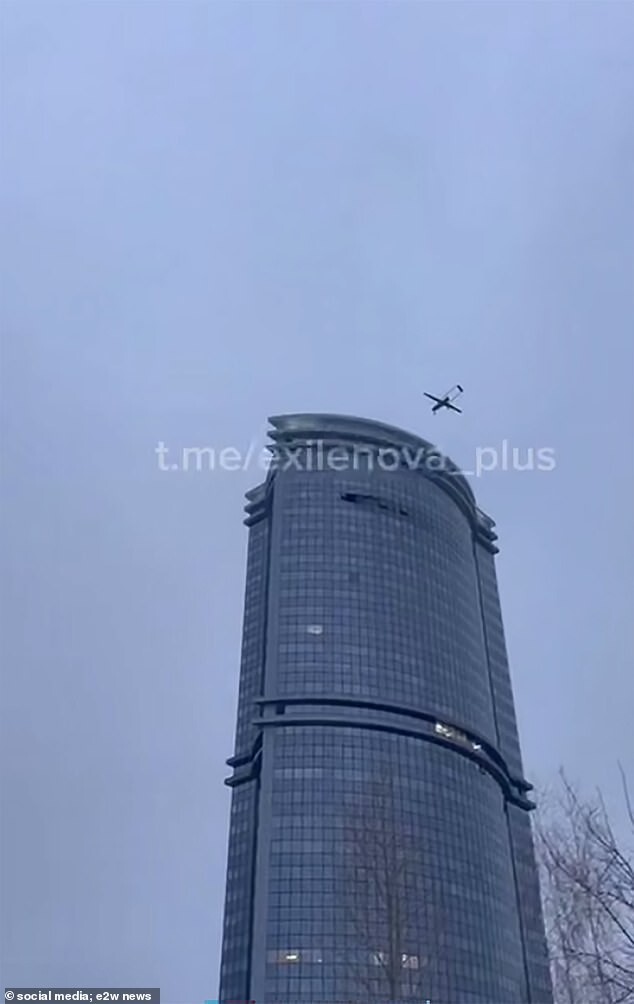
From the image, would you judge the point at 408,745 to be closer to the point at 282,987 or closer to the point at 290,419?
the point at 282,987

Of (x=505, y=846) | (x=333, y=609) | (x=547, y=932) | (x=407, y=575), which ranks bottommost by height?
(x=547, y=932)

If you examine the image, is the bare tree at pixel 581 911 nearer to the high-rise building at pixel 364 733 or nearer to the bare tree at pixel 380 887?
the bare tree at pixel 380 887

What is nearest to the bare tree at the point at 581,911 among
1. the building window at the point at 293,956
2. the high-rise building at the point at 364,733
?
the high-rise building at the point at 364,733

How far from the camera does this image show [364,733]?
399 feet

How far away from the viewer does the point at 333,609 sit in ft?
428

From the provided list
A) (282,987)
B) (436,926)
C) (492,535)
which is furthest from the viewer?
(492,535)

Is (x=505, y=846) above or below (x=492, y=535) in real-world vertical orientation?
below

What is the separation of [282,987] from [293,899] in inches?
364

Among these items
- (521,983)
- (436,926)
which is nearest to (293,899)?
(436,926)
